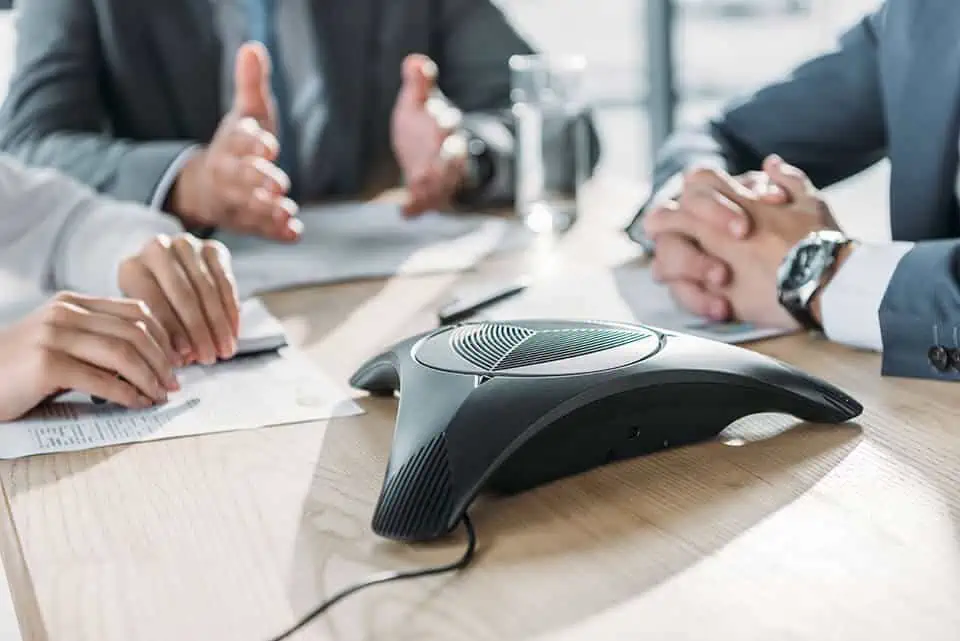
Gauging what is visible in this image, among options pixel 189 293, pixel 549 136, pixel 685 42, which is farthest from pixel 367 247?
pixel 685 42

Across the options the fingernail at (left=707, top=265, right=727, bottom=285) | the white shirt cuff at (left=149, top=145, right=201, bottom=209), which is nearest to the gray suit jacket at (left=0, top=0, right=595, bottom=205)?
the white shirt cuff at (left=149, top=145, right=201, bottom=209)

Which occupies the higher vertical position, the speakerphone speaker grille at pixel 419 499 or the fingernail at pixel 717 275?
the speakerphone speaker grille at pixel 419 499

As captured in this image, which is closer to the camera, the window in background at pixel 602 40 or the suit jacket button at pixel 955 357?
the suit jacket button at pixel 955 357

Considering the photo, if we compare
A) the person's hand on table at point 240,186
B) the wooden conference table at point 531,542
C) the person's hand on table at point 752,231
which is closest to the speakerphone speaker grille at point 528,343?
the wooden conference table at point 531,542

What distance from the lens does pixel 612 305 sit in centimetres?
101

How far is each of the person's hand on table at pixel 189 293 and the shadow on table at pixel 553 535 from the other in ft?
0.78

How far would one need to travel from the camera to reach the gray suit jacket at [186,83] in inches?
59.1

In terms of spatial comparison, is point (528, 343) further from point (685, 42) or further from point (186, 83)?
point (685, 42)

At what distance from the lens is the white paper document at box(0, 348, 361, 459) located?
0.73 metres

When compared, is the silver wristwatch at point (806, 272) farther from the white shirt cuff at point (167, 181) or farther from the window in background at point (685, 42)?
the window in background at point (685, 42)

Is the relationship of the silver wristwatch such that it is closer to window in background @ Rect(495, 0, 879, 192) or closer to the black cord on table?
the black cord on table

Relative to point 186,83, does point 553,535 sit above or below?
below

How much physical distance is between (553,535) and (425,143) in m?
1.17

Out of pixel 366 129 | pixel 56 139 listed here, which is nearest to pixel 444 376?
pixel 56 139
